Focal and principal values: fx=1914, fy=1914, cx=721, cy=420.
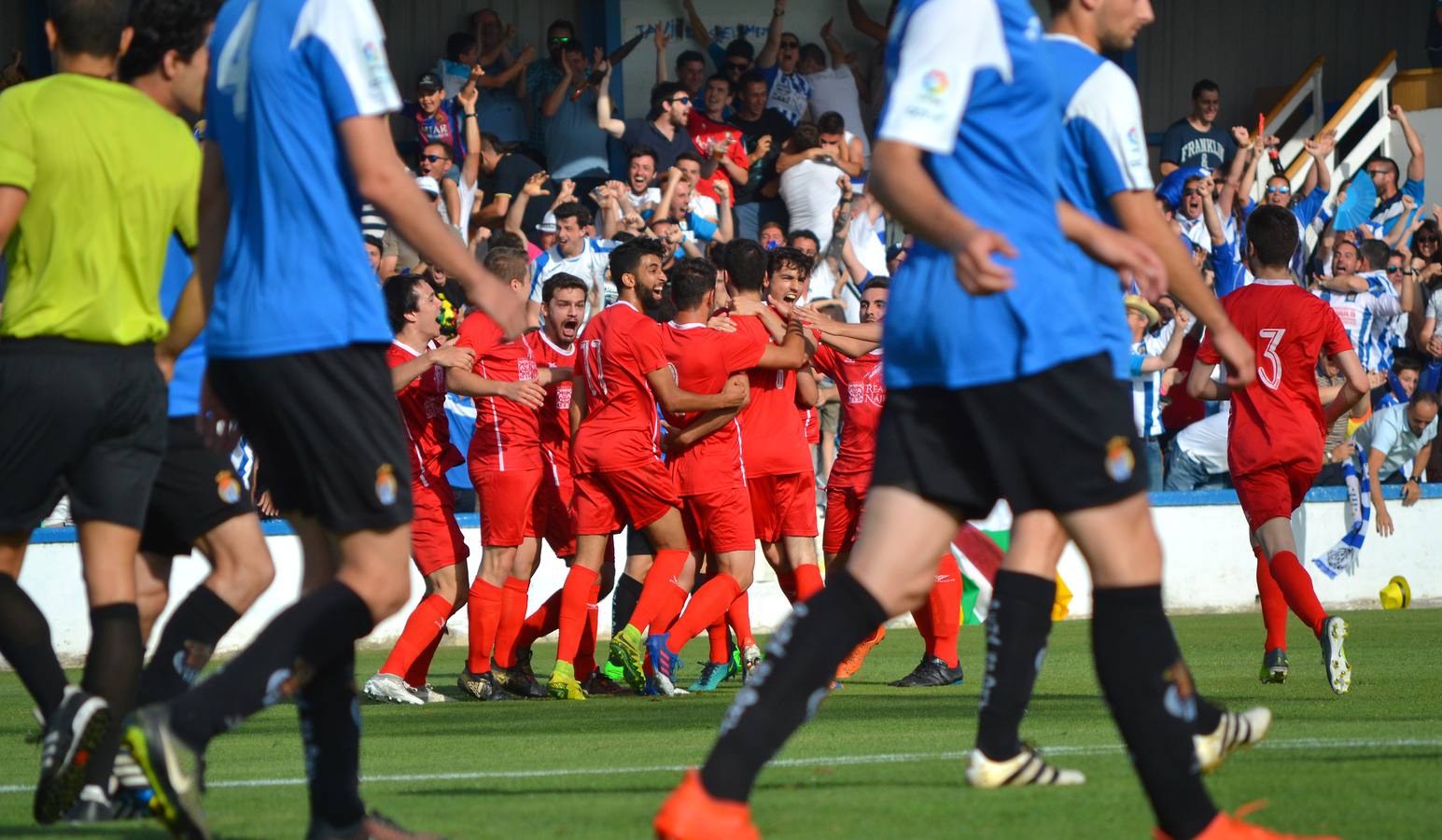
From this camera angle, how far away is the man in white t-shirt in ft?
50.4

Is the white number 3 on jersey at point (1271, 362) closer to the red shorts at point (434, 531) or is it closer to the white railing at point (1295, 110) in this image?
the red shorts at point (434, 531)

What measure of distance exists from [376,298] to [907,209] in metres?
1.21

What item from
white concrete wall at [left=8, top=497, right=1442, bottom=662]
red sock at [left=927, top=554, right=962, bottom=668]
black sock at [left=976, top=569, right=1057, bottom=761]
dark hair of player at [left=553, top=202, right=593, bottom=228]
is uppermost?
black sock at [left=976, top=569, right=1057, bottom=761]

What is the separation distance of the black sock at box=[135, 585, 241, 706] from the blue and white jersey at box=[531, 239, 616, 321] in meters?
9.89

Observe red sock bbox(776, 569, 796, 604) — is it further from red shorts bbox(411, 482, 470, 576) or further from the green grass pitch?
red shorts bbox(411, 482, 470, 576)

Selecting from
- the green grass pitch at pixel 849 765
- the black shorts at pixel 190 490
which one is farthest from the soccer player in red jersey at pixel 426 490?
the black shorts at pixel 190 490

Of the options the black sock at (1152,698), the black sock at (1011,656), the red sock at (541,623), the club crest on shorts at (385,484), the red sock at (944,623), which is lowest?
the red sock at (541,623)

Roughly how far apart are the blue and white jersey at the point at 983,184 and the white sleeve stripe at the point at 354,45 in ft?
3.67

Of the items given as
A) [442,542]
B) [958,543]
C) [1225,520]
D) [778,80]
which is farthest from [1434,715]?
[778,80]

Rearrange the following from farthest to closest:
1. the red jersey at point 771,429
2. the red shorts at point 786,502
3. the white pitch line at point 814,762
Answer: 1. the red shorts at point 786,502
2. the red jersey at point 771,429
3. the white pitch line at point 814,762

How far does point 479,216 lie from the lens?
1664 cm

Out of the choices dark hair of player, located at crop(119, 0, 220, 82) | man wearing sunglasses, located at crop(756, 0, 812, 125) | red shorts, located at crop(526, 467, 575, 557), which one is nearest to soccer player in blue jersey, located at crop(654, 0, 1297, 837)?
dark hair of player, located at crop(119, 0, 220, 82)

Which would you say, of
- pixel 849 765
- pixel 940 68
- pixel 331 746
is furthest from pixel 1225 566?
pixel 331 746

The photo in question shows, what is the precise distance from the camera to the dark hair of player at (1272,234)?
9484mm
